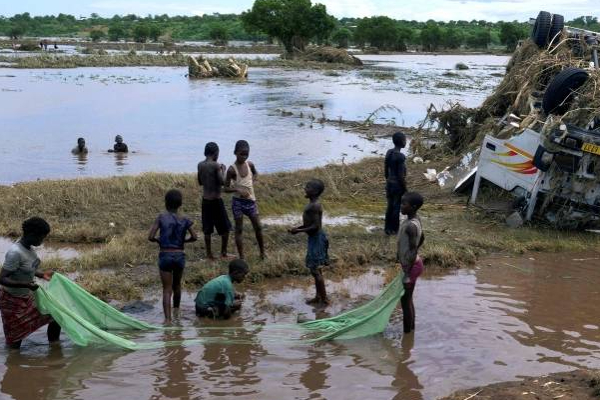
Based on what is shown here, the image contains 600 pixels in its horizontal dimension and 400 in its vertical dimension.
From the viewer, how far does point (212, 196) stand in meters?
8.52

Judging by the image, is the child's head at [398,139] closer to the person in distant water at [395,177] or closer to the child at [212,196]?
the person in distant water at [395,177]

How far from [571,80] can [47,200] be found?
818cm

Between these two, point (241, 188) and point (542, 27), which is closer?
point (241, 188)

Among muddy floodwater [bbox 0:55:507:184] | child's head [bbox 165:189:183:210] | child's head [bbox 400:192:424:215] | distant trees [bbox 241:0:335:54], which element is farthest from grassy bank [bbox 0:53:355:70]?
child's head [bbox 400:192:424:215]

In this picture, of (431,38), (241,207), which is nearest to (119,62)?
(241,207)

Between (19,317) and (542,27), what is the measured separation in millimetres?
10704

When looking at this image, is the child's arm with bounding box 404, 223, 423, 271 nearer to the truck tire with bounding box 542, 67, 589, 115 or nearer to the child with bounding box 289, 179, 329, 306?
the child with bounding box 289, 179, 329, 306

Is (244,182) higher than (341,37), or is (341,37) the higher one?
(341,37)

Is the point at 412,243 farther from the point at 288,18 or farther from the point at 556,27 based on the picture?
the point at 288,18

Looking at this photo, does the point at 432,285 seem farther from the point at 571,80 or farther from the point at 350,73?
the point at 350,73

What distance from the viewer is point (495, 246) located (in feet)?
31.5

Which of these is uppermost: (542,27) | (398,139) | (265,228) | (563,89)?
(542,27)

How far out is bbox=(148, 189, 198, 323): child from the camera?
656 cm

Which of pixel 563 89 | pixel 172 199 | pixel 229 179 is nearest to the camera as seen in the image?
pixel 172 199
